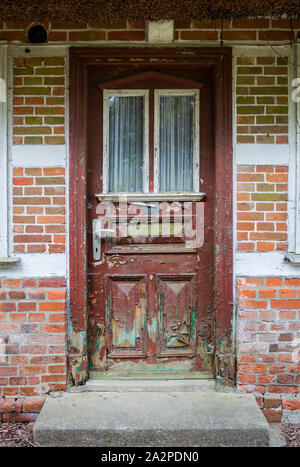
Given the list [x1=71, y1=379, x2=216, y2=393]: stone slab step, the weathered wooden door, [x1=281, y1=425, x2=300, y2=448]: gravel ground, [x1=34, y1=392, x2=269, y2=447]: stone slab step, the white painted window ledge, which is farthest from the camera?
the weathered wooden door

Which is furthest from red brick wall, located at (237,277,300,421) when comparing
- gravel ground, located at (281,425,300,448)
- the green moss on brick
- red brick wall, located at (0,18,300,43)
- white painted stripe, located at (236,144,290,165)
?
red brick wall, located at (0,18,300,43)

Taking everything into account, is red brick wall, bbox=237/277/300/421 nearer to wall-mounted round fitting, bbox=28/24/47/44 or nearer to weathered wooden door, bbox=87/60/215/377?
weathered wooden door, bbox=87/60/215/377

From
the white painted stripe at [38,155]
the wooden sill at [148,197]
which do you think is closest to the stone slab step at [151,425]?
the wooden sill at [148,197]

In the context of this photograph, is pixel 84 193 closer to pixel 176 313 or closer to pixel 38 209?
pixel 38 209

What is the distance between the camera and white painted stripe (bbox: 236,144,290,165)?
2.98m

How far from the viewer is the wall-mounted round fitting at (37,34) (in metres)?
2.96

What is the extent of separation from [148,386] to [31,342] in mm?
960

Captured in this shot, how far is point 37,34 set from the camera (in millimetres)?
2965

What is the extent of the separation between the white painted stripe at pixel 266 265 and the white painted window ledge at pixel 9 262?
5.55ft

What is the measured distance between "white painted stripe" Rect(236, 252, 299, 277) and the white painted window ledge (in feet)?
5.55

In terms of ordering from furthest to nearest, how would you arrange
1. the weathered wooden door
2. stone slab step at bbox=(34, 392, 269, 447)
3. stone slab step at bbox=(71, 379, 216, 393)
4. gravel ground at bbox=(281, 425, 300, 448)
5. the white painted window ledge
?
the weathered wooden door, stone slab step at bbox=(71, 379, 216, 393), the white painted window ledge, gravel ground at bbox=(281, 425, 300, 448), stone slab step at bbox=(34, 392, 269, 447)

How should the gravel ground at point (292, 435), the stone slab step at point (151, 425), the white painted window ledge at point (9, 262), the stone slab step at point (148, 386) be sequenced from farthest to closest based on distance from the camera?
the stone slab step at point (148, 386)
the white painted window ledge at point (9, 262)
the gravel ground at point (292, 435)
the stone slab step at point (151, 425)

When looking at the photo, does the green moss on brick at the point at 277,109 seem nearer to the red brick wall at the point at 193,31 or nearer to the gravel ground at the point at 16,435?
the red brick wall at the point at 193,31
